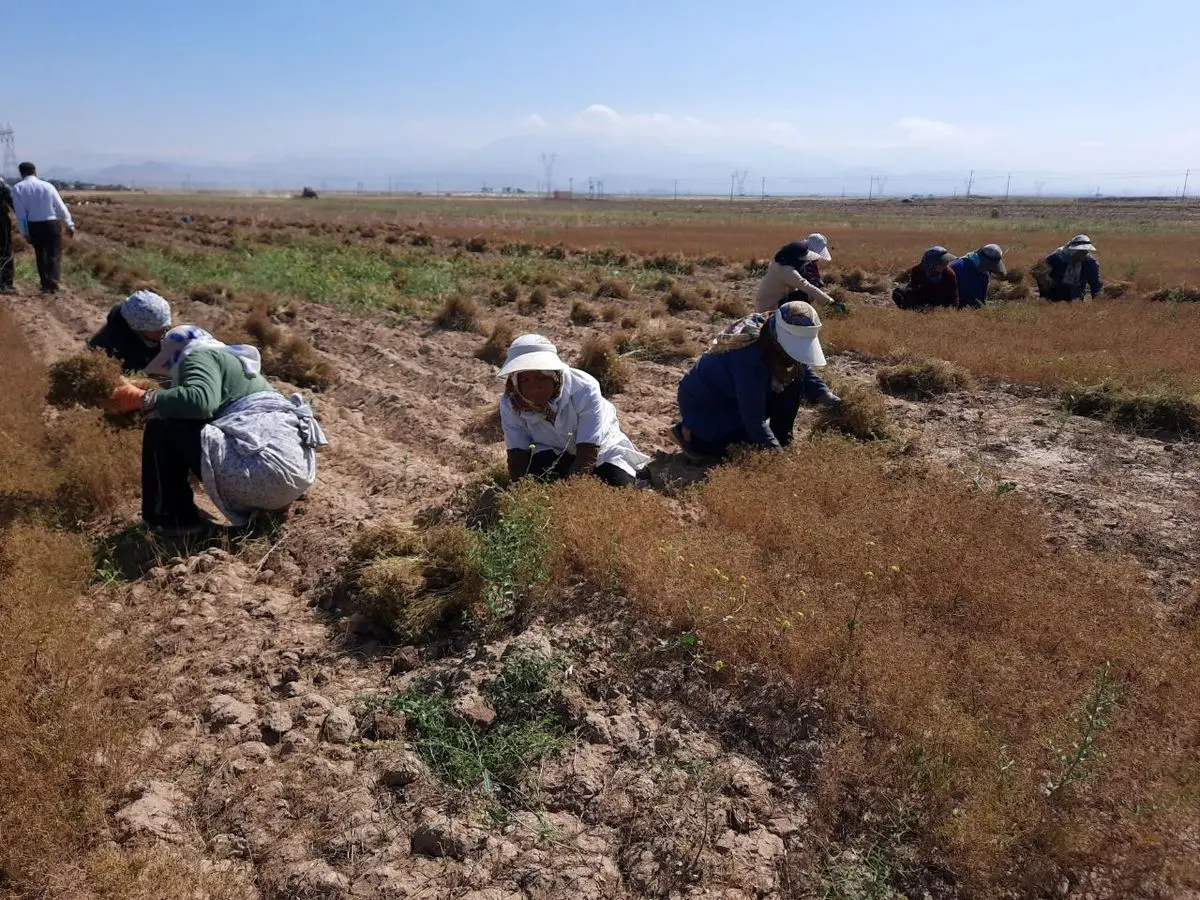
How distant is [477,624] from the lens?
3496mm

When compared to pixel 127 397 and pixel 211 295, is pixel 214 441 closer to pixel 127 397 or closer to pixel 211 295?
pixel 127 397

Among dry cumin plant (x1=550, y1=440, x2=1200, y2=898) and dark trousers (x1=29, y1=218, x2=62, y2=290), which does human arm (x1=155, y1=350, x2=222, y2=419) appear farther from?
dark trousers (x1=29, y1=218, x2=62, y2=290)

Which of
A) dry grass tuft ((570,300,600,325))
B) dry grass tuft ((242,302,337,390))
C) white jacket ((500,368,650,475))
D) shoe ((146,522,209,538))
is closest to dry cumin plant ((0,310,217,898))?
shoe ((146,522,209,538))

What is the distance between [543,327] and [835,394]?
5028mm

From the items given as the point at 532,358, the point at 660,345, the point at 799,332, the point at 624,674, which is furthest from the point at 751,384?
the point at 660,345

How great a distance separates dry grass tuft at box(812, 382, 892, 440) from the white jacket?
1.93 meters

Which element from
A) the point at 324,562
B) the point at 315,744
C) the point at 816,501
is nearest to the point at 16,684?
the point at 315,744

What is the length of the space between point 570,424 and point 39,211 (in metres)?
10.3

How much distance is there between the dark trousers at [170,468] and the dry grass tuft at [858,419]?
165 inches

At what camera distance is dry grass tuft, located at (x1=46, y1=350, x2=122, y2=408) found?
6.18 meters

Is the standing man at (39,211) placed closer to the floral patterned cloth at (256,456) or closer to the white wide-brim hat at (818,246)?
the floral patterned cloth at (256,456)

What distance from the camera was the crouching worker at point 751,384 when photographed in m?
4.51

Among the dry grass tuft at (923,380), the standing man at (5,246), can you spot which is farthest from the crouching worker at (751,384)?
the standing man at (5,246)

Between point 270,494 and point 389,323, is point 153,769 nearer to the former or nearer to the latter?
point 270,494
